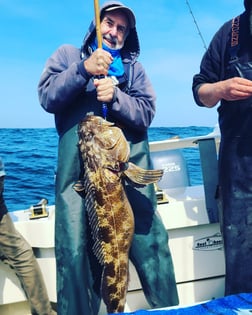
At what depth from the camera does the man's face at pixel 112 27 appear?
2828 millimetres

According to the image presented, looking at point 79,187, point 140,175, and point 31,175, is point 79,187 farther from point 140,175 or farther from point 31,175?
point 31,175

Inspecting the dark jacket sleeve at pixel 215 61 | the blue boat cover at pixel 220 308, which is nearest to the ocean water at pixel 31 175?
the dark jacket sleeve at pixel 215 61

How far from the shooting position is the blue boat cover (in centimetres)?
229

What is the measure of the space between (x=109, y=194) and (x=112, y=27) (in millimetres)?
1136

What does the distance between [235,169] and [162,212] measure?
778 mm

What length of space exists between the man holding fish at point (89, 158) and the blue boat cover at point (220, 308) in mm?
535

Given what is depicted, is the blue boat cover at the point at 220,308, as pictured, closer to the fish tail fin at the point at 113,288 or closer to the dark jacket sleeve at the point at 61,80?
the fish tail fin at the point at 113,288

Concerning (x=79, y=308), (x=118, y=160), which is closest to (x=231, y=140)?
(x=118, y=160)

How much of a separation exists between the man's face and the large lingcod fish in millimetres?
591

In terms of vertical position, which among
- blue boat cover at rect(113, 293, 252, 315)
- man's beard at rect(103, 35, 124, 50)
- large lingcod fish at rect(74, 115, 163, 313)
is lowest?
blue boat cover at rect(113, 293, 252, 315)

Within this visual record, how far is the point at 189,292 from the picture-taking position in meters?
3.53

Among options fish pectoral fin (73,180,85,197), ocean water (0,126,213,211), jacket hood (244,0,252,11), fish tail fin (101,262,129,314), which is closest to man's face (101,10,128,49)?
jacket hood (244,0,252,11)

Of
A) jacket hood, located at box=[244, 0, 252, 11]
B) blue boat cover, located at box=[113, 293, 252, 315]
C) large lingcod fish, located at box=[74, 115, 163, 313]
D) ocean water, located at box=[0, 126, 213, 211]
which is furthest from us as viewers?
ocean water, located at box=[0, 126, 213, 211]

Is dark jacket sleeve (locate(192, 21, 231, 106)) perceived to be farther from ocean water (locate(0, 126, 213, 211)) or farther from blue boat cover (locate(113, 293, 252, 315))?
ocean water (locate(0, 126, 213, 211))
